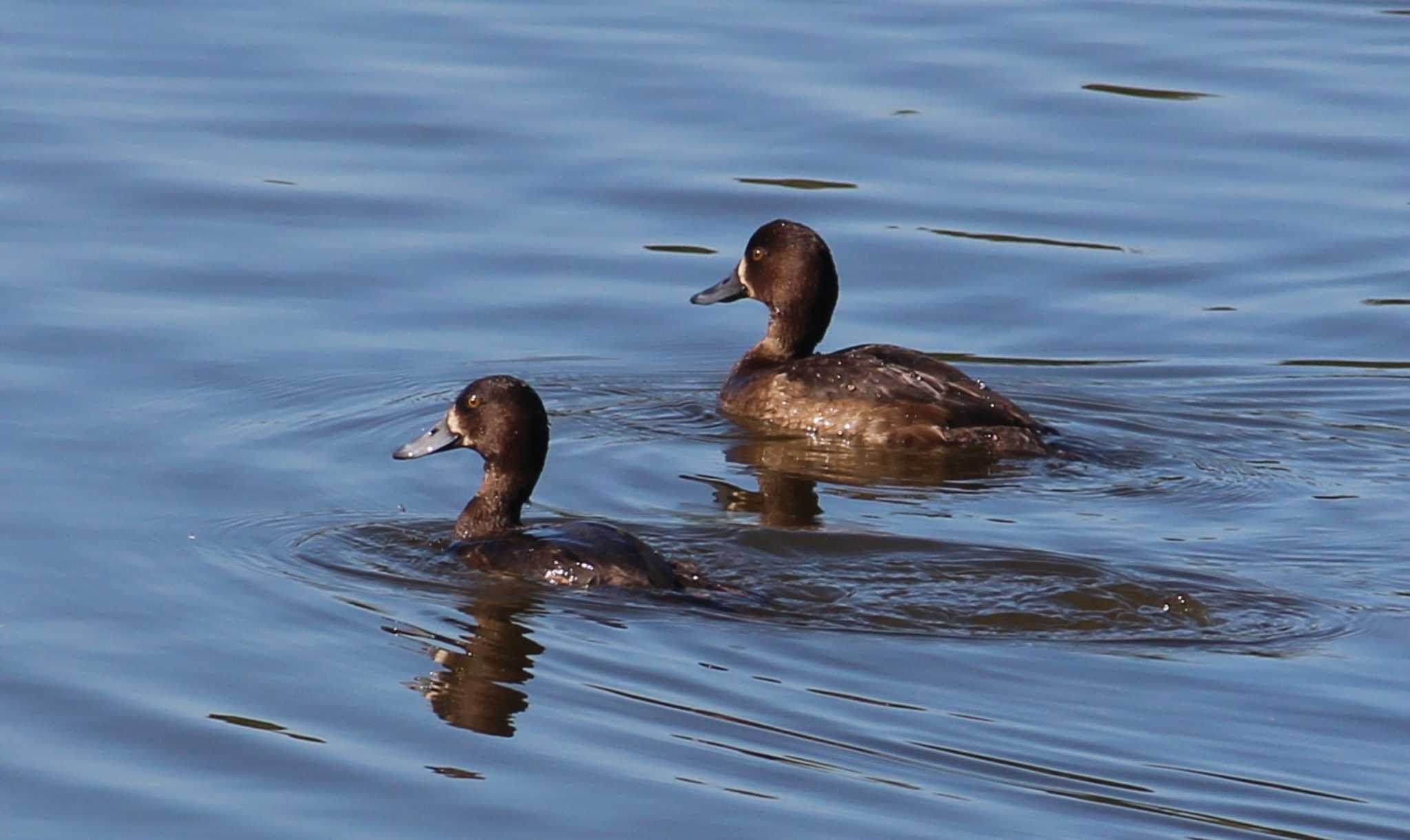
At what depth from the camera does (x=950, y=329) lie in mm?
14438

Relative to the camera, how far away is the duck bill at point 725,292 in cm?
1433

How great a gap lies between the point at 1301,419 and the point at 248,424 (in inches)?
197

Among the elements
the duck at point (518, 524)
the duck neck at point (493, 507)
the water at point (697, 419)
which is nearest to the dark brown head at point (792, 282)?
the water at point (697, 419)

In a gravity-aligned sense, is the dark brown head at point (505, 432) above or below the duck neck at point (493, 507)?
above

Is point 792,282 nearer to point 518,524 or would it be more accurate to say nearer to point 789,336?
point 789,336

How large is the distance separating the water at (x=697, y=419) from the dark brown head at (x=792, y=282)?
488 mm

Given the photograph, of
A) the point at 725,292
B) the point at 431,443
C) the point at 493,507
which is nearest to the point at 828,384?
the point at 725,292

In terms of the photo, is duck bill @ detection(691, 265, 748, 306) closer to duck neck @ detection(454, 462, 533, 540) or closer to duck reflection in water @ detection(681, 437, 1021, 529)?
duck reflection in water @ detection(681, 437, 1021, 529)

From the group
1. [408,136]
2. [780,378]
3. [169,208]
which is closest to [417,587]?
[780,378]

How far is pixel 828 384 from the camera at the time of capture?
13094 millimetres

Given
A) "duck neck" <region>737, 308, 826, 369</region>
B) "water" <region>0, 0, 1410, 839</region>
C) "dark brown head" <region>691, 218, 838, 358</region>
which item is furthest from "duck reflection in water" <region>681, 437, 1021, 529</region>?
"dark brown head" <region>691, 218, 838, 358</region>

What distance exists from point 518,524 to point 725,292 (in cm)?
393

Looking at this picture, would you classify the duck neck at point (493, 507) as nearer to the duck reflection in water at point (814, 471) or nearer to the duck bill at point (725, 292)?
the duck reflection in water at point (814, 471)

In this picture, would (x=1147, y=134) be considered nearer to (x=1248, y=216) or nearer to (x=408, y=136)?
(x=1248, y=216)
